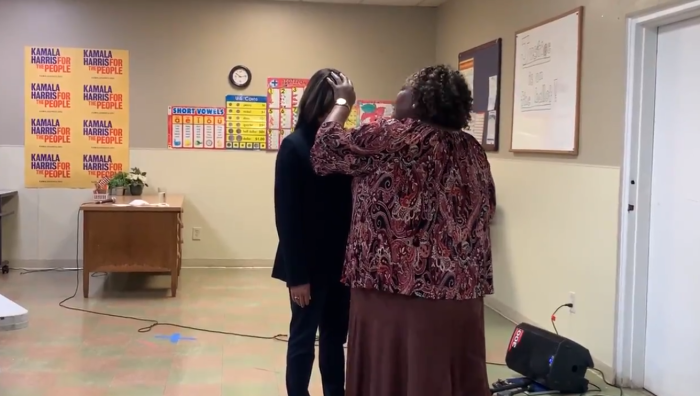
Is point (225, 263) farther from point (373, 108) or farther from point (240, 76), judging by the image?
point (373, 108)

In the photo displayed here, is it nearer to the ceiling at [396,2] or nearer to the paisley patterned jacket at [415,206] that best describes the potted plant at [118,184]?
the ceiling at [396,2]

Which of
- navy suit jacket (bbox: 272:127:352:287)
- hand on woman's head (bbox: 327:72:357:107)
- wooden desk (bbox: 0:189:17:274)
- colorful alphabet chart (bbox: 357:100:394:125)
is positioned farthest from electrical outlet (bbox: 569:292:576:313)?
wooden desk (bbox: 0:189:17:274)

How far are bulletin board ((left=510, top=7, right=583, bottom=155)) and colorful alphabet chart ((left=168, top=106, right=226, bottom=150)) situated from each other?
2882 millimetres

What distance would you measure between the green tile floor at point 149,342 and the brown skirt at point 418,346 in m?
1.40

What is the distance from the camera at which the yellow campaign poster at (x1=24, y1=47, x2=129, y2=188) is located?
19.9 feet

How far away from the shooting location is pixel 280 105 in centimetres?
640

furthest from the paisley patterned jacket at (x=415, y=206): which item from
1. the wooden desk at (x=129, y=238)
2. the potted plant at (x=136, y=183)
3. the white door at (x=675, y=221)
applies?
the potted plant at (x=136, y=183)

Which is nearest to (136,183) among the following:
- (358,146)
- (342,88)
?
(342,88)

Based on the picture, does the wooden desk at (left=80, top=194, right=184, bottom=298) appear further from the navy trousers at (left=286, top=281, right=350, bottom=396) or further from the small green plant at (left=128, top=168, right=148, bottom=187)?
the navy trousers at (left=286, top=281, right=350, bottom=396)

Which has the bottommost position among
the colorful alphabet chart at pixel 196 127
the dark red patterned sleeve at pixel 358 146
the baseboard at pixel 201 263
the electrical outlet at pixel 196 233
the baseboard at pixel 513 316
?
the baseboard at pixel 513 316

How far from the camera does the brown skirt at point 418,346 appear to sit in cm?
184

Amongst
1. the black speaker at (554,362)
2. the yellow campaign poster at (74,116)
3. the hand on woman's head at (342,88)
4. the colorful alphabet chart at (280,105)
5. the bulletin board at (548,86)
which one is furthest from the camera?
the colorful alphabet chart at (280,105)

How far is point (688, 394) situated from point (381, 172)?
86.1 inches

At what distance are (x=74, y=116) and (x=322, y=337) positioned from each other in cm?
446
